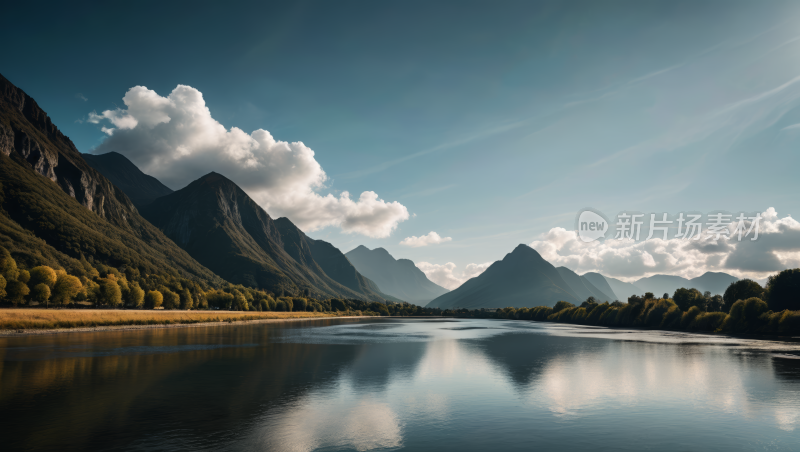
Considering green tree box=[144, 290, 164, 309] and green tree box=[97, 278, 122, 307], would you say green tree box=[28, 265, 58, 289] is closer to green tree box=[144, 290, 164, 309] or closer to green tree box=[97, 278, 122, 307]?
green tree box=[97, 278, 122, 307]

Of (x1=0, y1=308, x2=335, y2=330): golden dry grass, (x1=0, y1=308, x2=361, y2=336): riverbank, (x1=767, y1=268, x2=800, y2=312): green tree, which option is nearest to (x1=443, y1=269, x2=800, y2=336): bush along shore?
(x1=767, y1=268, x2=800, y2=312): green tree

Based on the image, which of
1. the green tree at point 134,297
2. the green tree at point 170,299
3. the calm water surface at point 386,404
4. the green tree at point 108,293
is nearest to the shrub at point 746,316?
the calm water surface at point 386,404

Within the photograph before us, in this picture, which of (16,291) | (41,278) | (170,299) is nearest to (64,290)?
(41,278)

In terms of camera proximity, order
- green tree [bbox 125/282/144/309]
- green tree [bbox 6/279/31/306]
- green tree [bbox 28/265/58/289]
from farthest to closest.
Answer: green tree [bbox 125/282/144/309]
green tree [bbox 28/265/58/289]
green tree [bbox 6/279/31/306]

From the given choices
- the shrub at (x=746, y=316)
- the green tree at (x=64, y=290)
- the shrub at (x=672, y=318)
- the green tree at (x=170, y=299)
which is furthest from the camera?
the green tree at (x=170, y=299)

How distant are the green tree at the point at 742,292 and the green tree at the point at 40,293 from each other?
765 feet

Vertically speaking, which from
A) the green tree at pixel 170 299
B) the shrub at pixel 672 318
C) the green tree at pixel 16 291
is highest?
the green tree at pixel 16 291

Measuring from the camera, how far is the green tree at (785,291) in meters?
131

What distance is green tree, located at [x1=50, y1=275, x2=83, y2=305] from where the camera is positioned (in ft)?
420

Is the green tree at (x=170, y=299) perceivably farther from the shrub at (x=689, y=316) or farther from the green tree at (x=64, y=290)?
the shrub at (x=689, y=316)

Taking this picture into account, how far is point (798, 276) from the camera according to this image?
132250mm

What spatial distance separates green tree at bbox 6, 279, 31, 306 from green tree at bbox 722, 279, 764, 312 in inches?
9284

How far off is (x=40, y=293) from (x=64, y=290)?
645cm

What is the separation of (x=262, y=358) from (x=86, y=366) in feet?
66.9
